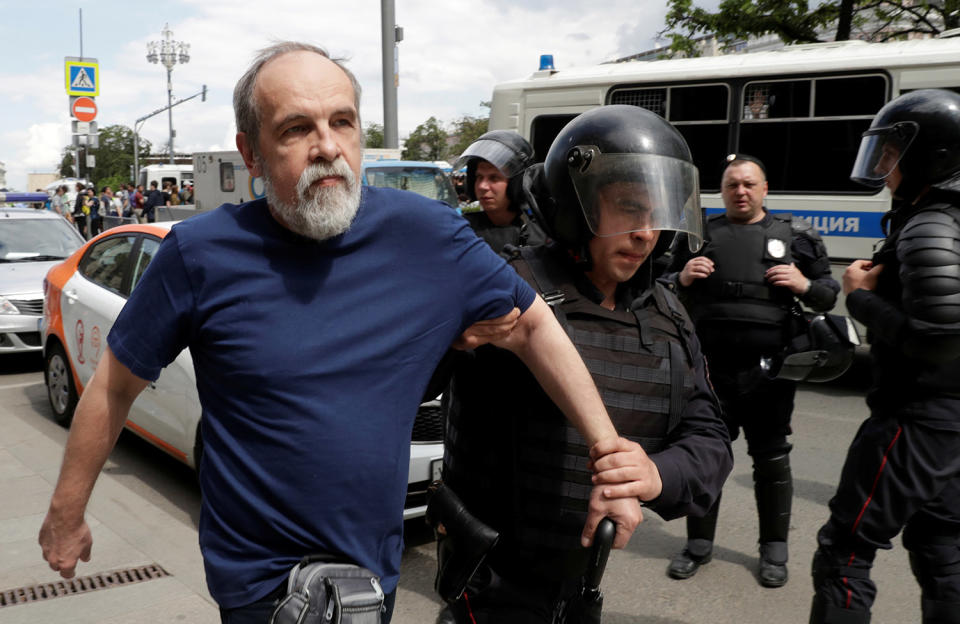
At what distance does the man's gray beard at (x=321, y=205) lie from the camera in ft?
5.70

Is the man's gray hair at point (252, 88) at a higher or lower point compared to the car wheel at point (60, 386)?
higher

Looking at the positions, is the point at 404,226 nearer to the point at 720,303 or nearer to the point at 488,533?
the point at 488,533

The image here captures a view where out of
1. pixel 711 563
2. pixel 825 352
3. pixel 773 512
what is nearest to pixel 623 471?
pixel 825 352

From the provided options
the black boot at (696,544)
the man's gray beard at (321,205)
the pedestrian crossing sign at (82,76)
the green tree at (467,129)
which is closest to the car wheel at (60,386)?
the black boot at (696,544)

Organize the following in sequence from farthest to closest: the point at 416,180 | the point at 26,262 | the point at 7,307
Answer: the point at 416,180, the point at 26,262, the point at 7,307

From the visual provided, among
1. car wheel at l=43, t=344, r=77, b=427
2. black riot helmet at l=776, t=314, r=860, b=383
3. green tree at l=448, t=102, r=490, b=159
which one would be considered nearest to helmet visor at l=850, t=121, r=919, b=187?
black riot helmet at l=776, t=314, r=860, b=383

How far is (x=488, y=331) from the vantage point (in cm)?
191

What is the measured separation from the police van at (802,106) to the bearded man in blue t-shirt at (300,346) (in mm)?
6820

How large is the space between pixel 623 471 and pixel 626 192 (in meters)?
0.70

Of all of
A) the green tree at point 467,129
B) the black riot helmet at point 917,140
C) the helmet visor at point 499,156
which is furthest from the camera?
the green tree at point 467,129

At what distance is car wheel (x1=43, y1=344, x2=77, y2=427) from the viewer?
6473mm

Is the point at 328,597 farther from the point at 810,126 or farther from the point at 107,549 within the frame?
the point at 810,126

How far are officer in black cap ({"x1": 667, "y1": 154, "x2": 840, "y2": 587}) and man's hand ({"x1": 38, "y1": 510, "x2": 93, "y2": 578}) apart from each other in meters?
2.77

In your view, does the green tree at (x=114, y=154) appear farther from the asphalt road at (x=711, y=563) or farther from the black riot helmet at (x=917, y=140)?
the black riot helmet at (x=917, y=140)
